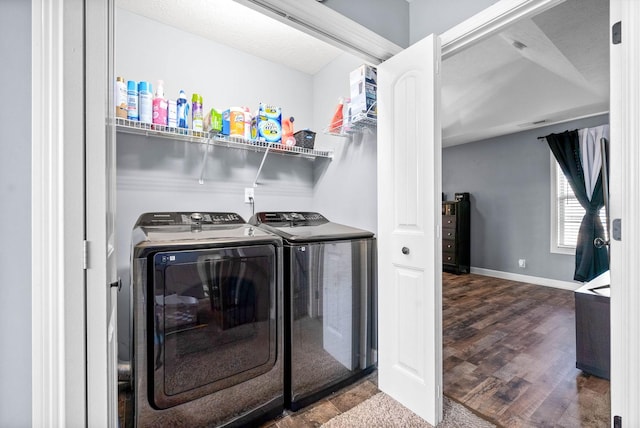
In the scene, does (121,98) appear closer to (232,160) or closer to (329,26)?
(232,160)

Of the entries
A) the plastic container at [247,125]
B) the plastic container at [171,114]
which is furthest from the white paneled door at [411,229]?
the plastic container at [171,114]

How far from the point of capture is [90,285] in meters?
0.75

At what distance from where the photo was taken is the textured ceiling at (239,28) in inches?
70.5

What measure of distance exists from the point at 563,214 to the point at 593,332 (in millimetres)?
3005

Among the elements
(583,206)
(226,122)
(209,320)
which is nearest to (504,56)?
(226,122)

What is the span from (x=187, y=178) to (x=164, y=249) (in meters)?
0.92

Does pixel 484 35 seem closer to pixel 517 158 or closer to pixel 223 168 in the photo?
pixel 223 168

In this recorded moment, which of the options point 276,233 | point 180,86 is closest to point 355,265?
point 276,233

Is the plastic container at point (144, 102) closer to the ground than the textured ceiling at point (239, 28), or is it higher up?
closer to the ground

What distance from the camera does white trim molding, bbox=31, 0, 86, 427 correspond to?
0.68 metres

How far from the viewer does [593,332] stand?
1.97m

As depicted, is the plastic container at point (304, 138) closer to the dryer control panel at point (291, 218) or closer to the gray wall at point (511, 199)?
the dryer control panel at point (291, 218)

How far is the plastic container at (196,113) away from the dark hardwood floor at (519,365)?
234 cm

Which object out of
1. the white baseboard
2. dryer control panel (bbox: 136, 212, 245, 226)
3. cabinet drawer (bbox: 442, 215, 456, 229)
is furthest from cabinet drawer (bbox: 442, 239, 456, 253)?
dryer control panel (bbox: 136, 212, 245, 226)
